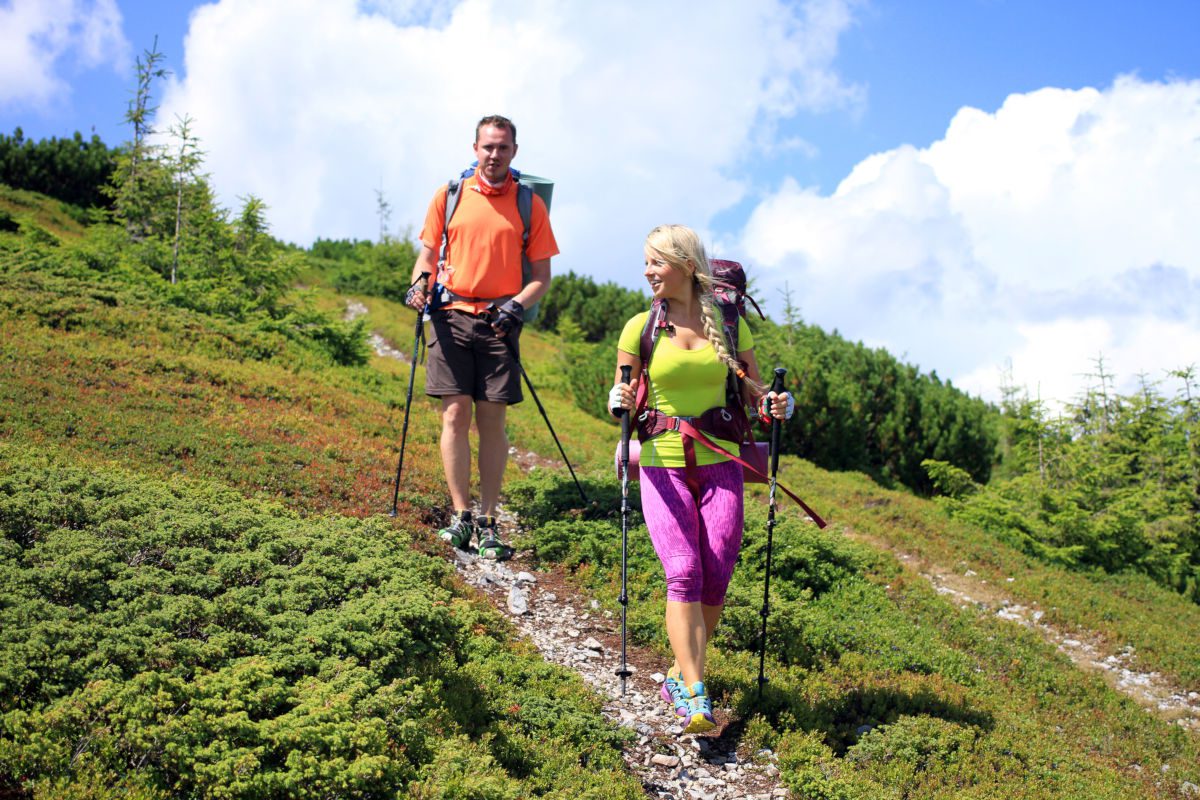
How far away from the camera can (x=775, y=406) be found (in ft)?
18.4

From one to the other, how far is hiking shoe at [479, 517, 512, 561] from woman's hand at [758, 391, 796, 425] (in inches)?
121

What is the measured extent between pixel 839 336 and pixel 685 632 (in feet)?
55.8

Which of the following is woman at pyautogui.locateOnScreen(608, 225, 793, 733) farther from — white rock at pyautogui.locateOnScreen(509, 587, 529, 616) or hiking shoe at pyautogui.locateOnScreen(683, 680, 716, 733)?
white rock at pyautogui.locateOnScreen(509, 587, 529, 616)

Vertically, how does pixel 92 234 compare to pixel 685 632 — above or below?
above

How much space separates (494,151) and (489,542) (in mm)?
3304

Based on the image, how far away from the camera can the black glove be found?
738cm

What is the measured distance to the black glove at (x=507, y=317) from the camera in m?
7.38

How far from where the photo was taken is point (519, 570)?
316 inches

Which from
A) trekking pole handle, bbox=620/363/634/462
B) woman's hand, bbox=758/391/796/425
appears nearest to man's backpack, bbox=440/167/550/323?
trekking pole handle, bbox=620/363/634/462

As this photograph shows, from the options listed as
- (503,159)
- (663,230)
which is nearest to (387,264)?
(503,159)

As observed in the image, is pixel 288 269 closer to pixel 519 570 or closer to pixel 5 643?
pixel 519 570

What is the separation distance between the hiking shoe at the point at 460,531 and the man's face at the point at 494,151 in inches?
113

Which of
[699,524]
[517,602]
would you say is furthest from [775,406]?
[517,602]

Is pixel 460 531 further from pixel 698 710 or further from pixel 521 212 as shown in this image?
pixel 698 710
